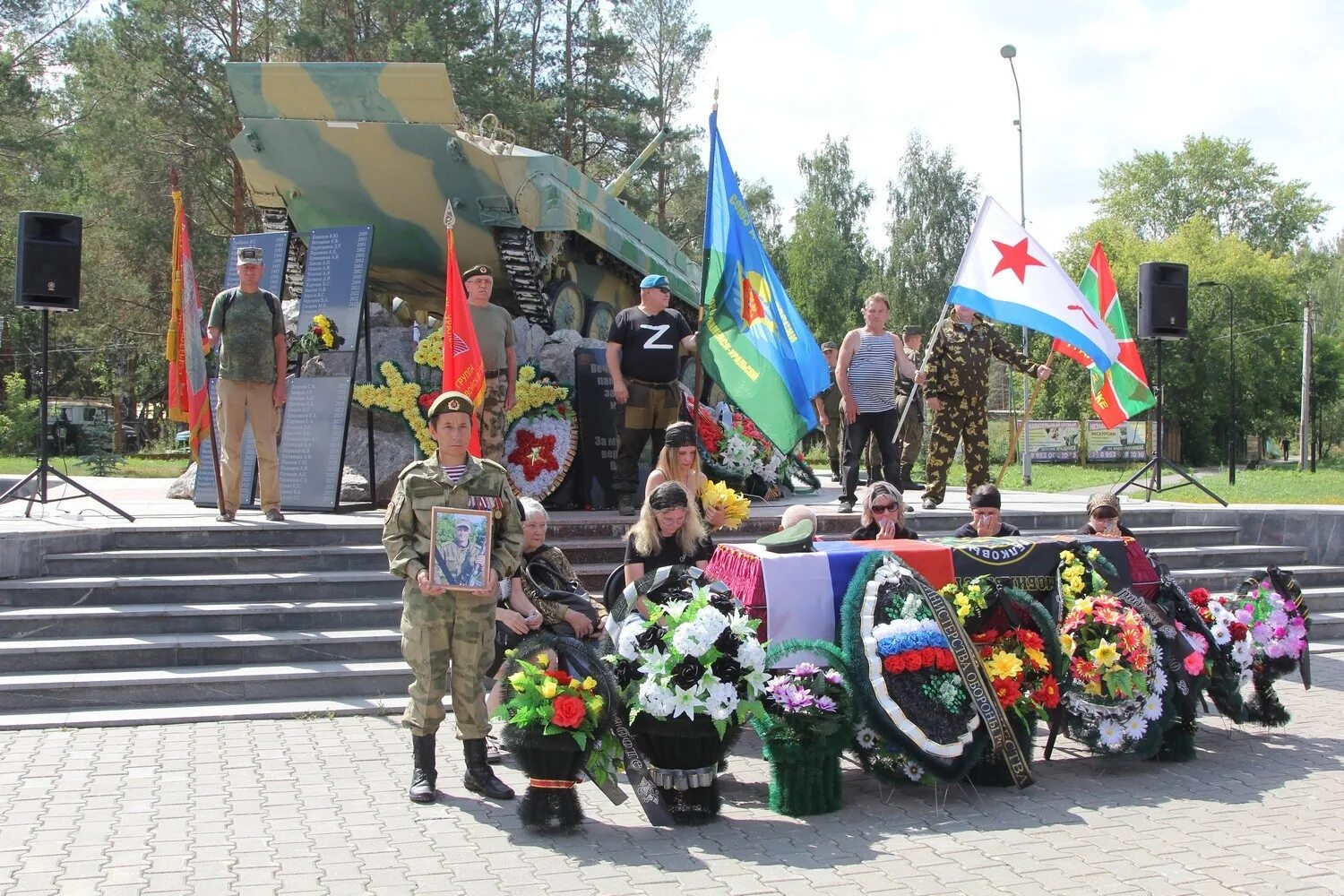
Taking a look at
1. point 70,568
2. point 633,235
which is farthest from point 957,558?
point 633,235

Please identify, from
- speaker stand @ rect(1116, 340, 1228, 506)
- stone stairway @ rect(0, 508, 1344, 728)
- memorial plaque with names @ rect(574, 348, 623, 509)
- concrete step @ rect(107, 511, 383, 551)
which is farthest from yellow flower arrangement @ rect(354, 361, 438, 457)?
speaker stand @ rect(1116, 340, 1228, 506)

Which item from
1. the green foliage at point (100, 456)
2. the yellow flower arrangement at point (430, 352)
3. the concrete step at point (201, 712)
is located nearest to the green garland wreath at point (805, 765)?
the concrete step at point (201, 712)

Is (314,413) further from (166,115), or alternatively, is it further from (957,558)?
(166,115)

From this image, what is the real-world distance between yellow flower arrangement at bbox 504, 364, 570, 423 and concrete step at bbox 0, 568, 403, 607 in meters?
3.02

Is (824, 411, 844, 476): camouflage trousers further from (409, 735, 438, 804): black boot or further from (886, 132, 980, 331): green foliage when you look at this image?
(886, 132, 980, 331): green foliage

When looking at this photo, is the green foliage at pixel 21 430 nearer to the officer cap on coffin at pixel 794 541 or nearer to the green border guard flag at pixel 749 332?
the green border guard flag at pixel 749 332

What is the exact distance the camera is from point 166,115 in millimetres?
25734

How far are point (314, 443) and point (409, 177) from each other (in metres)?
4.39

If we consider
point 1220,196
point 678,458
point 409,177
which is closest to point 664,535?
point 678,458

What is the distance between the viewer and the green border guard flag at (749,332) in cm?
724

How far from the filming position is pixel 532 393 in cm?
1090

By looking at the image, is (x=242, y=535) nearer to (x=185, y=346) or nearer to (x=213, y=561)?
(x=213, y=561)

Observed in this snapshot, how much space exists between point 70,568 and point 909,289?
43.1 m

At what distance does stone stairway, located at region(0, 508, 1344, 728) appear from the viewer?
657cm
